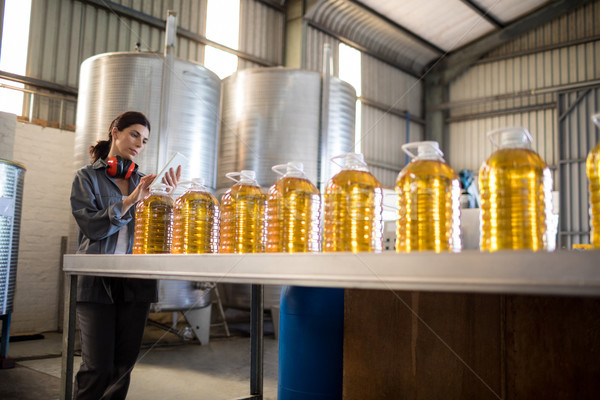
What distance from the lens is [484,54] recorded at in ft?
38.1

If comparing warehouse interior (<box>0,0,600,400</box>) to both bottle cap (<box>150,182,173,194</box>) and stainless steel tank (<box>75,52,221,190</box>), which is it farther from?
bottle cap (<box>150,182,173,194</box>)

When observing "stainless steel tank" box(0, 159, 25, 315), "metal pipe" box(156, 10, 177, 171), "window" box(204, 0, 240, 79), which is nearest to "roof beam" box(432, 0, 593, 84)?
"window" box(204, 0, 240, 79)

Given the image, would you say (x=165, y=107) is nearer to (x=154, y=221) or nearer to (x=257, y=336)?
(x=257, y=336)

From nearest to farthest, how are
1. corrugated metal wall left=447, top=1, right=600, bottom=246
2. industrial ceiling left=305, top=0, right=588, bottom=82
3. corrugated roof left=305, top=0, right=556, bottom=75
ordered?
corrugated roof left=305, top=0, right=556, bottom=75, industrial ceiling left=305, top=0, right=588, bottom=82, corrugated metal wall left=447, top=1, right=600, bottom=246

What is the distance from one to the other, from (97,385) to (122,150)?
1.09m

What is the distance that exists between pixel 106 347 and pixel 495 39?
11.1m

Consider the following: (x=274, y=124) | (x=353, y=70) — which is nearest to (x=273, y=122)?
(x=274, y=124)

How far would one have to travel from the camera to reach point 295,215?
1540 millimetres

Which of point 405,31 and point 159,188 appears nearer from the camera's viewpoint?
point 159,188

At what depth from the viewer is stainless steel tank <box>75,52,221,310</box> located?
4828 millimetres

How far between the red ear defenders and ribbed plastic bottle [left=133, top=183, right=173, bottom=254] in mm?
363

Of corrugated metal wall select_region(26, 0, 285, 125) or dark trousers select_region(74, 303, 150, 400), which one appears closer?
dark trousers select_region(74, 303, 150, 400)

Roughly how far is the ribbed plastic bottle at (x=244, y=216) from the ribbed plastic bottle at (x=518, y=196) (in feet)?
2.65

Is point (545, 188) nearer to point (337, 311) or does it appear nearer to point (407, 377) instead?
point (407, 377)
